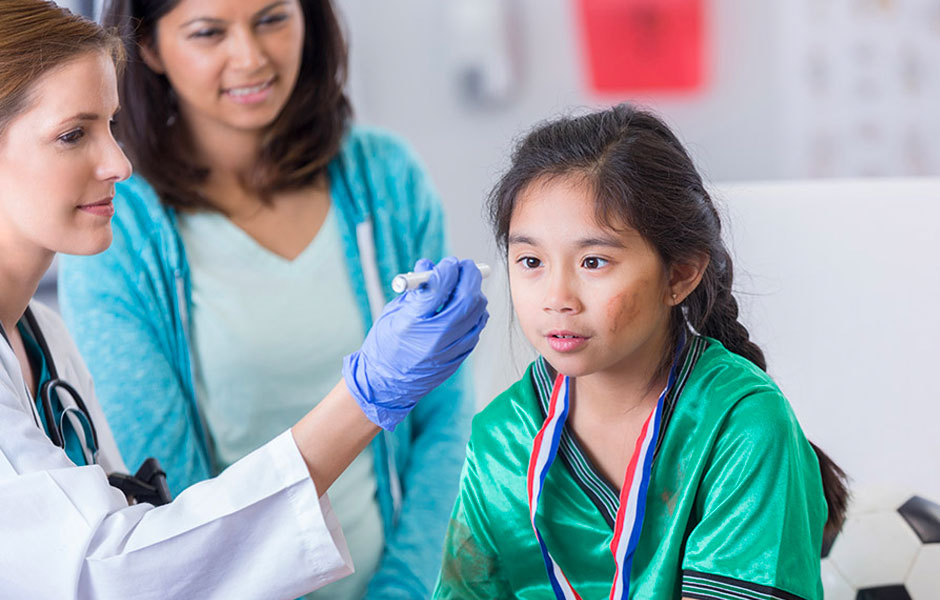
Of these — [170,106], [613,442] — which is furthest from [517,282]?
[170,106]

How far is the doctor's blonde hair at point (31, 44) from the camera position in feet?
3.63

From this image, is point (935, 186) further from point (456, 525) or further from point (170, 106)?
→ point (170, 106)

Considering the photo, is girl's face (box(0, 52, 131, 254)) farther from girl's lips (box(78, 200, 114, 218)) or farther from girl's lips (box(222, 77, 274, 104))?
girl's lips (box(222, 77, 274, 104))

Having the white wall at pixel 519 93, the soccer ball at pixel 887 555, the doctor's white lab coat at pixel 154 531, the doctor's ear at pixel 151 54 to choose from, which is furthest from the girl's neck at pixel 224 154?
A: the white wall at pixel 519 93

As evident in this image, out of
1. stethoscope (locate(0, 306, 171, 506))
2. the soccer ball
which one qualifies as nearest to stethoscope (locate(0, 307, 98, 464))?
stethoscope (locate(0, 306, 171, 506))

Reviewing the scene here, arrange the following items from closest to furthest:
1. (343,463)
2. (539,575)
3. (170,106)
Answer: (343,463) < (539,575) < (170,106)

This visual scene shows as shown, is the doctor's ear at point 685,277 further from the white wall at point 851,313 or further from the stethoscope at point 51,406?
the stethoscope at point 51,406

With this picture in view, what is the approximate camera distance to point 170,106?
1660 millimetres

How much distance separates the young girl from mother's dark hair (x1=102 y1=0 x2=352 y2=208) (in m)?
0.57

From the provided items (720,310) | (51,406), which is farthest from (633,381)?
(51,406)

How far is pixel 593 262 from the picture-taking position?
1.10 m

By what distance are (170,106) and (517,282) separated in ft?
2.68

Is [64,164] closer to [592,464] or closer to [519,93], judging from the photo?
[592,464]

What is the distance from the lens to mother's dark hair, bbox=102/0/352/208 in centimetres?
155
